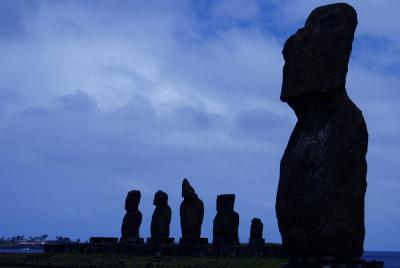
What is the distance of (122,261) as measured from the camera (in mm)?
23547

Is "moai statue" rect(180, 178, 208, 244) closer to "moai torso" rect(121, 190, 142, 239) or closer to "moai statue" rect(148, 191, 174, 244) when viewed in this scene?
"moai statue" rect(148, 191, 174, 244)

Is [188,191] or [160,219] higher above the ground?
[188,191]

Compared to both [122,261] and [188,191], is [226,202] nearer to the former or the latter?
[188,191]

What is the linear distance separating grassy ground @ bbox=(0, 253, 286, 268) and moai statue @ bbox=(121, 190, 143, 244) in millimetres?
2550

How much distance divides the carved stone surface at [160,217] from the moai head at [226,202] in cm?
292

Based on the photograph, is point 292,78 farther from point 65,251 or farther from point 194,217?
point 65,251

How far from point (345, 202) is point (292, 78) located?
177cm

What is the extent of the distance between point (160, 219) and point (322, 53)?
2037 centimetres

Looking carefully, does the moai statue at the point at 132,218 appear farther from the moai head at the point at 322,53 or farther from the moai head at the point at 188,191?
the moai head at the point at 322,53

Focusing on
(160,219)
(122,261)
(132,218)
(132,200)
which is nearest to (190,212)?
(160,219)

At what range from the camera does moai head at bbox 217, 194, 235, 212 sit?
26109 millimetres

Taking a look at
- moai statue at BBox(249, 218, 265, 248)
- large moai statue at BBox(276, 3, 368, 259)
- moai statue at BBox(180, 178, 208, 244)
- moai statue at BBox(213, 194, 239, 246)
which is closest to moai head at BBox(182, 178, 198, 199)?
moai statue at BBox(180, 178, 208, 244)

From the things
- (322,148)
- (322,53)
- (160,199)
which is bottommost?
(322,148)

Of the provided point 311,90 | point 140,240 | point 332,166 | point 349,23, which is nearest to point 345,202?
point 332,166
